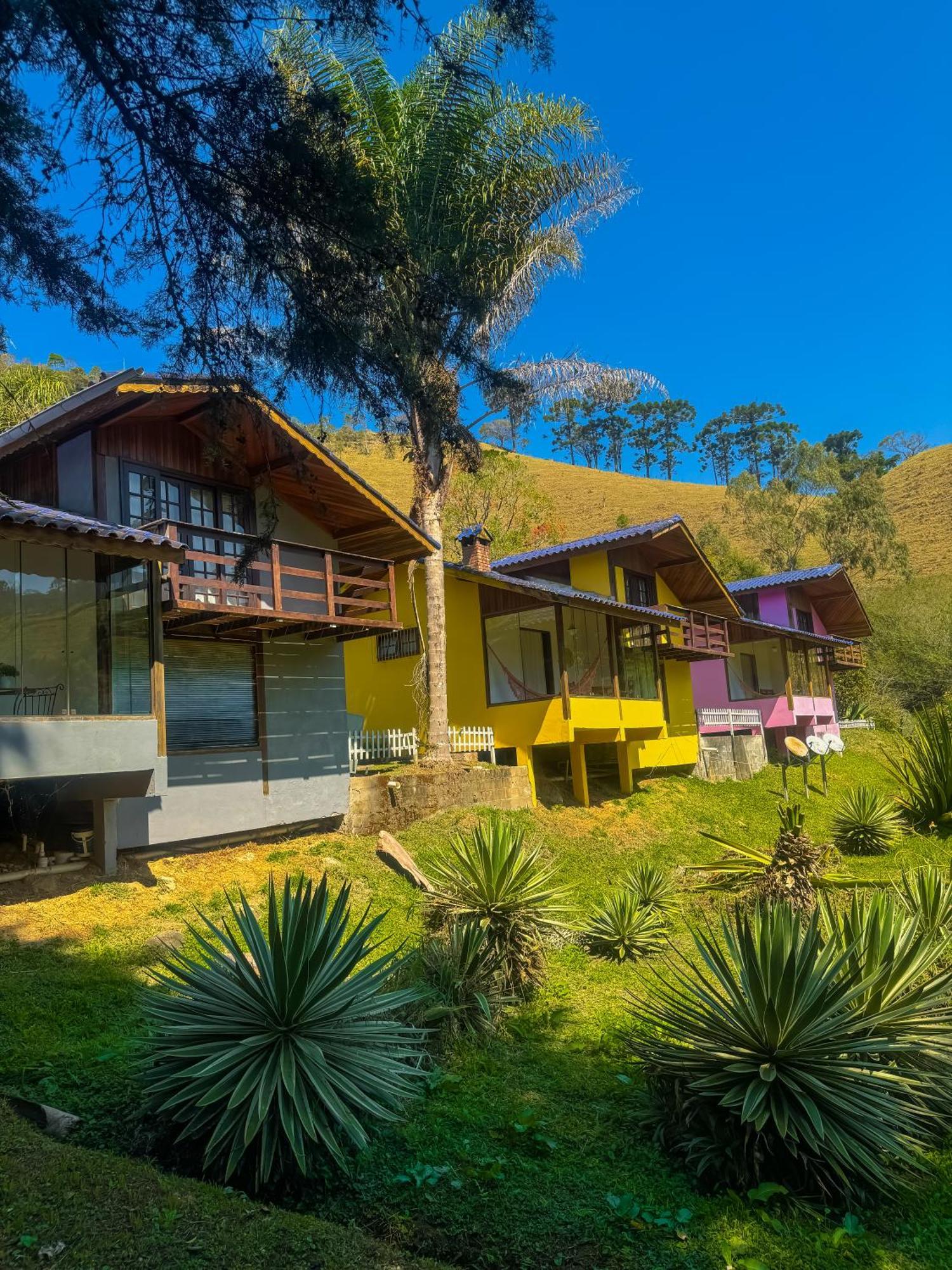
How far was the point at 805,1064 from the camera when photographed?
215 inches

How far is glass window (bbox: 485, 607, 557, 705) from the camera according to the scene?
2030 cm

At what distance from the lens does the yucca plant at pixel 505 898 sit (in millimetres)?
8938

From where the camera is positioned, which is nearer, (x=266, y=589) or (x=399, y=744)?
(x=266, y=589)

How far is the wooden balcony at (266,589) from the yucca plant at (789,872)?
685cm

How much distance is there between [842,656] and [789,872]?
2987cm

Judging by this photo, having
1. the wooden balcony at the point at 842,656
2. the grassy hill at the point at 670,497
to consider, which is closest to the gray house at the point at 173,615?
the wooden balcony at the point at 842,656

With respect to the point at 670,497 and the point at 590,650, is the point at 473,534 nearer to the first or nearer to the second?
the point at 590,650

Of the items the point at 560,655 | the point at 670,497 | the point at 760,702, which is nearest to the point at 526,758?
the point at 560,655

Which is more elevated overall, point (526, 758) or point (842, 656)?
point (842, 656)

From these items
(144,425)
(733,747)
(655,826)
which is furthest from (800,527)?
(144,425)

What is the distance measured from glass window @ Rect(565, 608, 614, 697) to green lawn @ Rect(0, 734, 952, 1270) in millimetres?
9622

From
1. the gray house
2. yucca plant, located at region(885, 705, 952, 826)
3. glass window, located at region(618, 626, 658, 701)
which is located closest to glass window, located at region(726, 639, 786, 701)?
glass window, located at region(618, 626, 658, 701)

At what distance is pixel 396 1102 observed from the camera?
5625 millimetres

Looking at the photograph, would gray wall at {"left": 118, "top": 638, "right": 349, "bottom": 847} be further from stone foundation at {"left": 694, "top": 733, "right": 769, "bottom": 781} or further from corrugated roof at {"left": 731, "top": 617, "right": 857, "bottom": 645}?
corrugated roof at {"left": 731, "top": 617, "right": 857, "bottom": 645}
